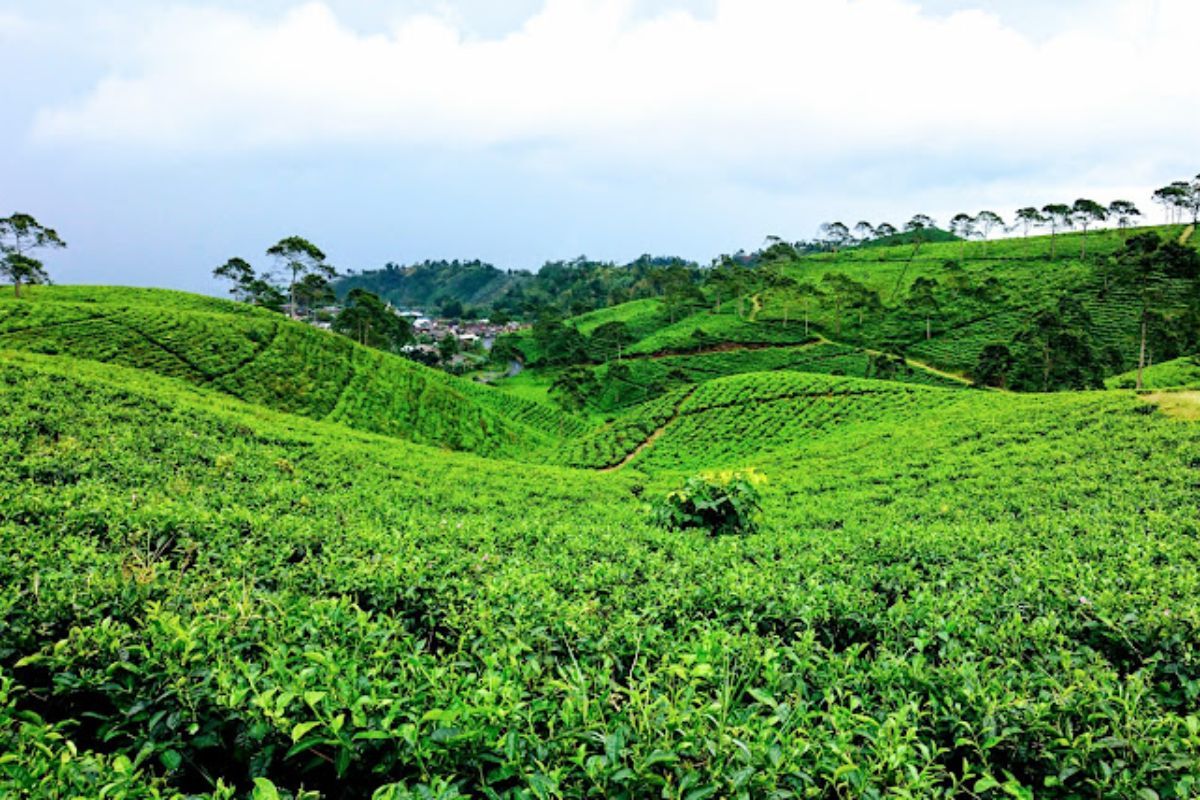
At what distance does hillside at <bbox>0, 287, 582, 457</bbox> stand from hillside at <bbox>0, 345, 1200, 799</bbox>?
86.5ft

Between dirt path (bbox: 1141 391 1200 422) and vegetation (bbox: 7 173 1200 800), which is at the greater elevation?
vegetation (bbox: 7 173 1200 800)

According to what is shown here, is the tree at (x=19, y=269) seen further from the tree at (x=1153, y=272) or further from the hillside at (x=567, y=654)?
the tree at (x=1153, y=272)

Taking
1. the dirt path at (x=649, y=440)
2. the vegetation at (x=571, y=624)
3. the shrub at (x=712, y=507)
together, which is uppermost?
the vegetation at (x=571, y=624)

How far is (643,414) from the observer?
46344 millimetres

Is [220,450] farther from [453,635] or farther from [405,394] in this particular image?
[405,394]

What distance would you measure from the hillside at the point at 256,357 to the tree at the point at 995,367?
41116 mm

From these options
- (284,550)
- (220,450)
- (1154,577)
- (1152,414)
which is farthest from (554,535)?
(1152,414)

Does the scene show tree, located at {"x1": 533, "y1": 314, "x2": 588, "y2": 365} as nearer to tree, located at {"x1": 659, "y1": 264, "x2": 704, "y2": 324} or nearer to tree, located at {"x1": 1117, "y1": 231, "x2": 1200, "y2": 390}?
tree, located at {"x1": 659, "y1": 264, "x2": 704, "y2": 324}

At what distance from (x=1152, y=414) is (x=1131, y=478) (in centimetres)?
703

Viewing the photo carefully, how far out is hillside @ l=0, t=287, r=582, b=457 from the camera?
29938 millimetres

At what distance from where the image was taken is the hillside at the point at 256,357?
29.9 m

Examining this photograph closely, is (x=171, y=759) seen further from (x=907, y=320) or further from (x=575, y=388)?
(x=907, y=320)

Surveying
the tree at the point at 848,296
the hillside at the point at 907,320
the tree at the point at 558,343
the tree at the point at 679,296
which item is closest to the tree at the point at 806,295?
the hillside at the point at 907,320

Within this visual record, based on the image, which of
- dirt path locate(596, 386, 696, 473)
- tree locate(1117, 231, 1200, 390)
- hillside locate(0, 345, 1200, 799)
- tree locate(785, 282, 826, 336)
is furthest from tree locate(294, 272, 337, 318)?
tree locate(1117, 231, 1200, 390)
